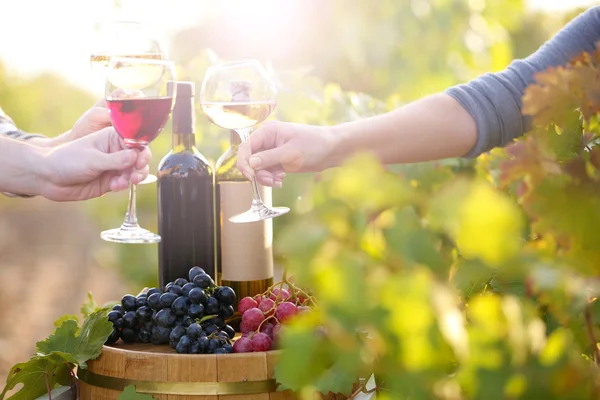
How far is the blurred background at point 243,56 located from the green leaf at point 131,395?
895 mm

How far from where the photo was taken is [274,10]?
6.01 metres

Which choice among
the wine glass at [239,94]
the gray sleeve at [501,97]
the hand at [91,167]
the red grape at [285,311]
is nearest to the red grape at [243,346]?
the red grape at [285,311]

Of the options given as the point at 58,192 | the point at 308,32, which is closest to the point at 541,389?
the point at 58,192

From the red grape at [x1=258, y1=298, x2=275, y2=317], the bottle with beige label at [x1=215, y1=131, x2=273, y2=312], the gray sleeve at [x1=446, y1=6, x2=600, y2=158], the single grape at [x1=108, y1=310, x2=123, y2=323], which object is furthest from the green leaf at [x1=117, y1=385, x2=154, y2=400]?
the gray sleeve at [x1=446, y1=6, x2=600, y2=158]

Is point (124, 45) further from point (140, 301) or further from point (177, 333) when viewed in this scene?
point (177, 333)

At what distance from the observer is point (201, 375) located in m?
1.40

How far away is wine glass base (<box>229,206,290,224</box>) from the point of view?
71.2 inches

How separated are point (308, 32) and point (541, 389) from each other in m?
5.68

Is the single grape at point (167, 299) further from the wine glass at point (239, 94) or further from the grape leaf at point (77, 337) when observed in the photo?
the wine glass at point (239, 94)

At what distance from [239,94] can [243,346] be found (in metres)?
0.71

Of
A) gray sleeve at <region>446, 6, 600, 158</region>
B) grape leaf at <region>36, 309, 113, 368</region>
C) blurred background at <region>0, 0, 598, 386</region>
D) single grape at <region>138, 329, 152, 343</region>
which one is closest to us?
grape leaf at <region>36, 309, 113, 368</region>

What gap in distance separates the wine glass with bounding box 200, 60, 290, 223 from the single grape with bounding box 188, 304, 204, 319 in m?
0.36

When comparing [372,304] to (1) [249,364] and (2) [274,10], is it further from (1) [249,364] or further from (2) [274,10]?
(2) [274,10]

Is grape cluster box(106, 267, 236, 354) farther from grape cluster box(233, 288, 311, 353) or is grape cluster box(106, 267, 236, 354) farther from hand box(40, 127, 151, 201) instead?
hand box(40, 127, 151, 201)
